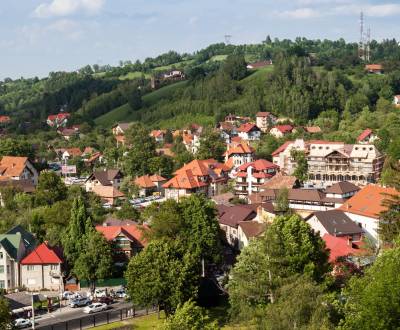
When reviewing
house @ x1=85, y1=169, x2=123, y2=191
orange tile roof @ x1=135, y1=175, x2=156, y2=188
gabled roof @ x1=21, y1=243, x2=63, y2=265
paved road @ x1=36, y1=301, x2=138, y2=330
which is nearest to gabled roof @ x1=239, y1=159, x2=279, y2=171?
orange tile roof @ x1=135, y1=175, x2=156, y2=188

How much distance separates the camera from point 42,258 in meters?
38.6

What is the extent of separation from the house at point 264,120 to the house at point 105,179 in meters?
34.7

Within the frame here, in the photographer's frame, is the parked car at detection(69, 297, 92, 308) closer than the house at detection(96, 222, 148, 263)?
Yes

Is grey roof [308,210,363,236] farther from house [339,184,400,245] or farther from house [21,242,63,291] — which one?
house [21,242,63,291]

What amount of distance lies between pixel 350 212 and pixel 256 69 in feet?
284

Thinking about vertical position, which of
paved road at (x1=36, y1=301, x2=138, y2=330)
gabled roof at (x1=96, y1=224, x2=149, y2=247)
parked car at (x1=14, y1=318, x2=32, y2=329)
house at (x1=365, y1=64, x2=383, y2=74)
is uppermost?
house at (x1=365, y1=64, x2=383, y2=74)

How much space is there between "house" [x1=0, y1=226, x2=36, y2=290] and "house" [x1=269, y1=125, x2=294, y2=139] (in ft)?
177

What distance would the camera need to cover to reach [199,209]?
3919 centimetres

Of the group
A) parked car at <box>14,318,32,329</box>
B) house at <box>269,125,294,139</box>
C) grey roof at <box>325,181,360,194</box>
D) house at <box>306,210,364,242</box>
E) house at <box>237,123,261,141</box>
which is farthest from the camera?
house at <box>237,123,261,141</box>

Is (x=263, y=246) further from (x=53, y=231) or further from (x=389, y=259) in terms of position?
(x=53, y=231)

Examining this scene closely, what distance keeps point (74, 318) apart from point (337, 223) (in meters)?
18.2

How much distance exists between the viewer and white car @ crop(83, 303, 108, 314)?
1332 inches

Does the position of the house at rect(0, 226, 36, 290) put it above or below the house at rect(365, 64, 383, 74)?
below

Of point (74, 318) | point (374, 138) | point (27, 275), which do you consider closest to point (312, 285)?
point (74, 318)
